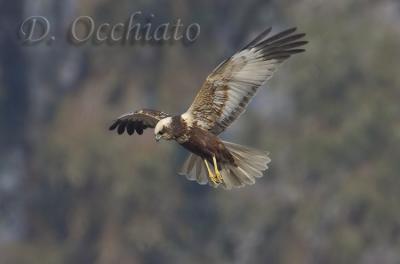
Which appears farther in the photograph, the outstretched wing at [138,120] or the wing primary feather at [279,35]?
the outstretched wing at [138,120]

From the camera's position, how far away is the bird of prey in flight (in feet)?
38.1

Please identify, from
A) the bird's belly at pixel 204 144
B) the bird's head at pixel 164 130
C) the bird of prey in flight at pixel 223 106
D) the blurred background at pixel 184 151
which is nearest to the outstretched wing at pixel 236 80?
the bird of prey in flight at pixel 223 106

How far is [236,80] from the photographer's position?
1181 centimetres

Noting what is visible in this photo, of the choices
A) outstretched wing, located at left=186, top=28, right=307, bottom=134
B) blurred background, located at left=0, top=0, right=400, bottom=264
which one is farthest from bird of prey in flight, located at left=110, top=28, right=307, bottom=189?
blurred background, located at left=0, top=0, right=400, bottom=264

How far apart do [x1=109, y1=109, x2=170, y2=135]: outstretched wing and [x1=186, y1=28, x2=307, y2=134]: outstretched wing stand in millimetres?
391

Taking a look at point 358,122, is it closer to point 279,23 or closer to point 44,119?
point 279,23

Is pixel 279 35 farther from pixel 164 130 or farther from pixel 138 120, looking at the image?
pixel 138 120

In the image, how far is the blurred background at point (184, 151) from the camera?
27.3 meters

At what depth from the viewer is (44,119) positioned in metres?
31.6

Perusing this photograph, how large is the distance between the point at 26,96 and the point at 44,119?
23.3 inches

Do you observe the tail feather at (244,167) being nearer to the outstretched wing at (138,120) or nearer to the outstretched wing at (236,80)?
the outstretched wing at (236,80)

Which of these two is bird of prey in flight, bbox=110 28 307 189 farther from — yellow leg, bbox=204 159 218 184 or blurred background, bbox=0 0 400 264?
blurred background, bbox=0 0 400 264

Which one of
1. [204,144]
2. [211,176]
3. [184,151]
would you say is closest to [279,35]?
[204,144]

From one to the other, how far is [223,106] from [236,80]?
0.72ft
